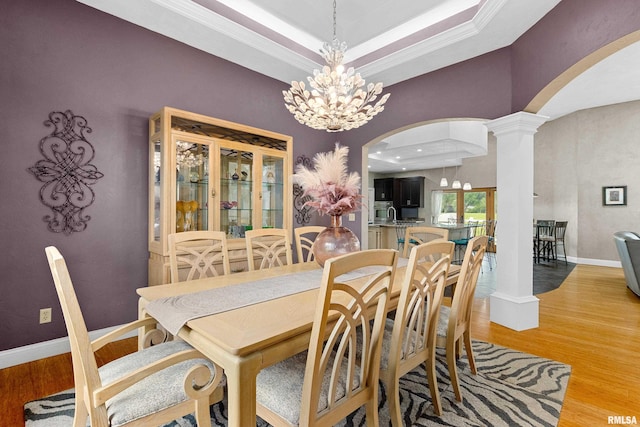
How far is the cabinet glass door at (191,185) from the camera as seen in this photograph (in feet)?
9.11

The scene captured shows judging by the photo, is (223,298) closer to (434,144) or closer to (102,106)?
(102,106)

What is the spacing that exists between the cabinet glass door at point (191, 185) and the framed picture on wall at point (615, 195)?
7.87 metres

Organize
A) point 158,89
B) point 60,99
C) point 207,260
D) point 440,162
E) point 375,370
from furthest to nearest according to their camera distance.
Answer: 1. point 440,162
2. point 158,89
3. point 60,99
4. point 207,260
5. point 375,370

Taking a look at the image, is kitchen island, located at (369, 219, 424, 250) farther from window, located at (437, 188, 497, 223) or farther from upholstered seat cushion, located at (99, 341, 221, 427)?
upholstered seat cushion, located at (99, 341, 221, 427)

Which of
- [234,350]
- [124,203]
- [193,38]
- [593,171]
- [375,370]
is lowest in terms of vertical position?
[375,370]

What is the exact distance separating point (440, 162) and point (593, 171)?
3.35 metres

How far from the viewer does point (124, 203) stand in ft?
9.09

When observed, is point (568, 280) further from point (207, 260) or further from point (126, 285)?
point (126, 285)

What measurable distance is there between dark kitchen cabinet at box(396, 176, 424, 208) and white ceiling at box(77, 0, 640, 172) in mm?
6361

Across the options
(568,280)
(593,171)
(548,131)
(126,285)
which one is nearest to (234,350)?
(126,285)

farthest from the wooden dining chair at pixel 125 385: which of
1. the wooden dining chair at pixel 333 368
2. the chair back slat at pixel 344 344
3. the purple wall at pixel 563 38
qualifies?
the purple wall at pixel 563 38

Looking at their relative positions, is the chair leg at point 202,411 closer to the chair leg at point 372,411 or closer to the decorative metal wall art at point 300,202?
the chair leg at point 372,411

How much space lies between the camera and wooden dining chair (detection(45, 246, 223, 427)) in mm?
1002

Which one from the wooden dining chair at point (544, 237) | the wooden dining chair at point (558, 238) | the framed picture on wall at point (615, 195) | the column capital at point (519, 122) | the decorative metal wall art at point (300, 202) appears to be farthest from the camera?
the wooden dining chair at point (544, 237)
